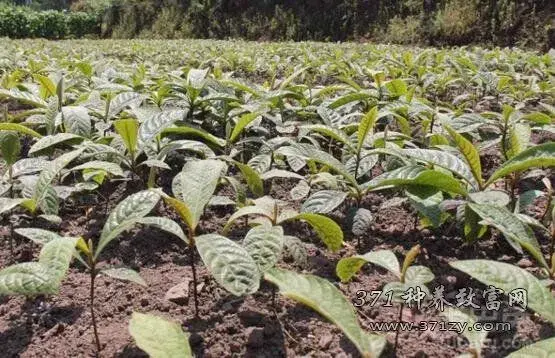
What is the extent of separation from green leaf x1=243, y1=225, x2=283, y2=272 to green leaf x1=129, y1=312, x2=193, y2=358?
28 centimetres

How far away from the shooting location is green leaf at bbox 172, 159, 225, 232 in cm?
134

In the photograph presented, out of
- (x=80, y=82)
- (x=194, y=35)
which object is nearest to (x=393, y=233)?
(x=80, y=82)

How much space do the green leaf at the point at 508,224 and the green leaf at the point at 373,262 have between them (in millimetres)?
256

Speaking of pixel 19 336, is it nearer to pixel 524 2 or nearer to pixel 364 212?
pixel 364 212

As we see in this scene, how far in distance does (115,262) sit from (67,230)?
31 centimetres

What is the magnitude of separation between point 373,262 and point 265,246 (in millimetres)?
254

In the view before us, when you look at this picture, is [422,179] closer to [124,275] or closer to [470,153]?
[470,153]

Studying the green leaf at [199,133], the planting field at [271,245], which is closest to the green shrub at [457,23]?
the planting field at [271,245]

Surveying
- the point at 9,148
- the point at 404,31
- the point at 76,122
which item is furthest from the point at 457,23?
the point at 9,148

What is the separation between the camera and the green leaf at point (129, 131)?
1.82 m

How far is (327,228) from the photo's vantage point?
1.43 meters

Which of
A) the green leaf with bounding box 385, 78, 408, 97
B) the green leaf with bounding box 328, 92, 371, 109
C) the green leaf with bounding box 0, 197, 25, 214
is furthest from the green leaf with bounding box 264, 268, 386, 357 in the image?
the green leaf with bounding box 385, 78, 408, 97

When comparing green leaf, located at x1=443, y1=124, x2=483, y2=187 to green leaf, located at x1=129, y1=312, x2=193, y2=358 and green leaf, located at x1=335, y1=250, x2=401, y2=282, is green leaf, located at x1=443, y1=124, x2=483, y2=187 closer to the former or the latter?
green leaf, located at x1=335, y1=250, x2=401, y2=282

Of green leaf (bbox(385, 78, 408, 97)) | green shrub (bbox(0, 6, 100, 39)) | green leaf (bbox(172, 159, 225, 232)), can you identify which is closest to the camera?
green leaf (bbox(172, 159, 225, 232))
